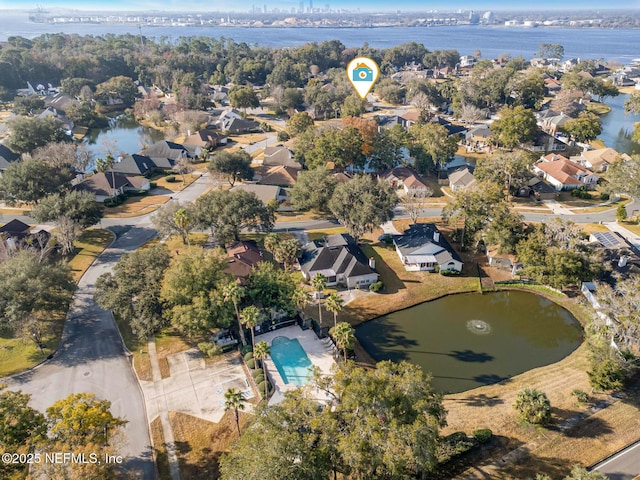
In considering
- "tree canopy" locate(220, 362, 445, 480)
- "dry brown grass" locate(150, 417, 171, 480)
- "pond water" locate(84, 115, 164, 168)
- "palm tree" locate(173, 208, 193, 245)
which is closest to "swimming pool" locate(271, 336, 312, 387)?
"dry brown grass" locate(150, 417, 171, 480)

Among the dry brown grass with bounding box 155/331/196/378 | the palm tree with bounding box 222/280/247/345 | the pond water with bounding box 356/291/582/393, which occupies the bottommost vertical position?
the pond water with bounding box 356/291/582/393

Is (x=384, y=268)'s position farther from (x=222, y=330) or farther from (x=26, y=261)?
(x=26, y=261)

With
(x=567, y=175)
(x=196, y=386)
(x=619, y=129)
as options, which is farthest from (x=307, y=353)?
(x=619, y=129)

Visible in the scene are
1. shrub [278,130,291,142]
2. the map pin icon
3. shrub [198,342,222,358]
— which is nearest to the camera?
shrub [198,342,222,358]

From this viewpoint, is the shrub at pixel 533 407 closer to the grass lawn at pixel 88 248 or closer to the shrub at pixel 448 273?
the shrub at pixel 448 273

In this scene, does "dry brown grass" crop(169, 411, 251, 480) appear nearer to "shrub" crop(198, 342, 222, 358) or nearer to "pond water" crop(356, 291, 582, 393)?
"shrub" crop(198, 342, 222, 358)

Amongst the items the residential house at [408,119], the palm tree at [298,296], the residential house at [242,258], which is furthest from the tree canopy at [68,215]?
the residential house at [408,119]
